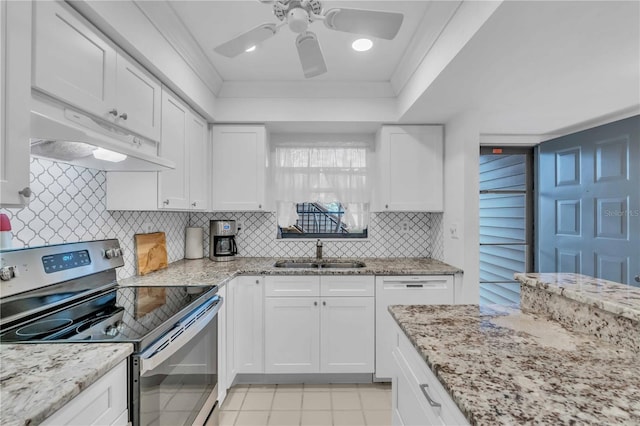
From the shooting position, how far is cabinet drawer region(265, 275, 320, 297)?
2.34 metres

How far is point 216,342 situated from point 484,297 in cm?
288

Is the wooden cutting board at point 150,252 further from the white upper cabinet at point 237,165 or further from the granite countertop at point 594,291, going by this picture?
the granite countertop at point 594,291

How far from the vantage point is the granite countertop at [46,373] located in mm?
678

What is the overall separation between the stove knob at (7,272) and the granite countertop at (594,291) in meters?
2.18

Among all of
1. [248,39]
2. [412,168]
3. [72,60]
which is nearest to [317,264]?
[412,168]

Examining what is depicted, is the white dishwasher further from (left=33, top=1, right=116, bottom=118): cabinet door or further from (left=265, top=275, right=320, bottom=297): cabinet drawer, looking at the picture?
(left=33, top=1, right=116, bottom=118): cabinet door

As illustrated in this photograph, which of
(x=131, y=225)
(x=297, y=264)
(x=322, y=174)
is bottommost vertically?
(x=297, y=264)

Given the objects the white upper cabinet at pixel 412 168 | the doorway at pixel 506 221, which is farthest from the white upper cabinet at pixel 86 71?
the doorway at pixel 506 221

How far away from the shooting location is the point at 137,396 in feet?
3.40

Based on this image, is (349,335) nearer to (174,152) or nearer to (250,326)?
(250,326)

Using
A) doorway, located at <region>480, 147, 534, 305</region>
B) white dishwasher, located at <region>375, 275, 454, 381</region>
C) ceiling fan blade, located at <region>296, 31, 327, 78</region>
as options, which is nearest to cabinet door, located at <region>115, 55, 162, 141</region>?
ceiling fan blade, located at <region>296, 31, 327, 78</region>

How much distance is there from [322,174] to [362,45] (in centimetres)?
132

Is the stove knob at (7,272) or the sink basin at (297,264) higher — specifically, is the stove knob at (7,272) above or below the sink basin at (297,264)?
above

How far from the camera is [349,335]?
2352 mm
